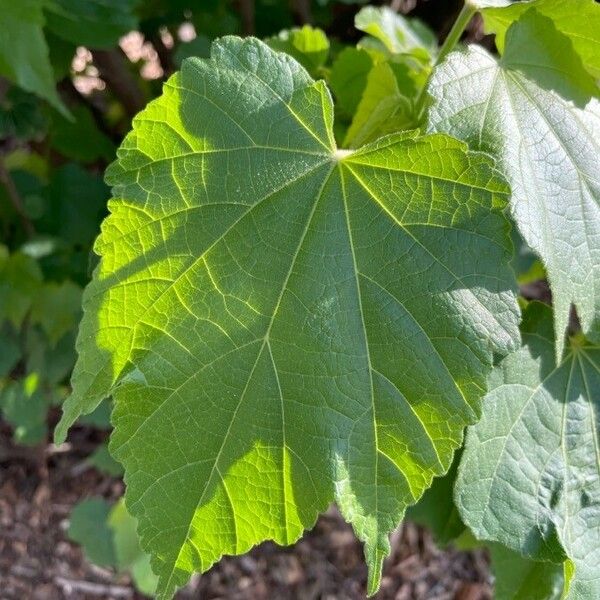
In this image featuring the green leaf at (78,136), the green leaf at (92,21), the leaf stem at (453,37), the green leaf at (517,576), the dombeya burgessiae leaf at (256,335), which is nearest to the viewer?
the dombeya burgessiae leaf at (256,335)

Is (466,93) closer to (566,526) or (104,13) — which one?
(566,526)

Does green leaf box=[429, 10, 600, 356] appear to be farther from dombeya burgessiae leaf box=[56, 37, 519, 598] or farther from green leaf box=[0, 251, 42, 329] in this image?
green leaf box=[0, 251, 42, 329]

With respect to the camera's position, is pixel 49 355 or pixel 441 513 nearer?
pixel 441 513

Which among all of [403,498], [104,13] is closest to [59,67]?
[104,13]

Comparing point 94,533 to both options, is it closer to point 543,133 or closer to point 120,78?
point 120,78

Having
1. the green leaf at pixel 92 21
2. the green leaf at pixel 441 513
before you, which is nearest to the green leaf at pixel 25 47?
the green leaf at pixel 92 21

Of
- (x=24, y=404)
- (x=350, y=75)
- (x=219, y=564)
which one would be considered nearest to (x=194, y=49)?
(x=350, y=75)

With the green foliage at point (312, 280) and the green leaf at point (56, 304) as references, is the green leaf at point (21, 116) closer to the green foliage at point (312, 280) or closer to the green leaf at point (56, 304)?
the green leaf at point (56, 304)
